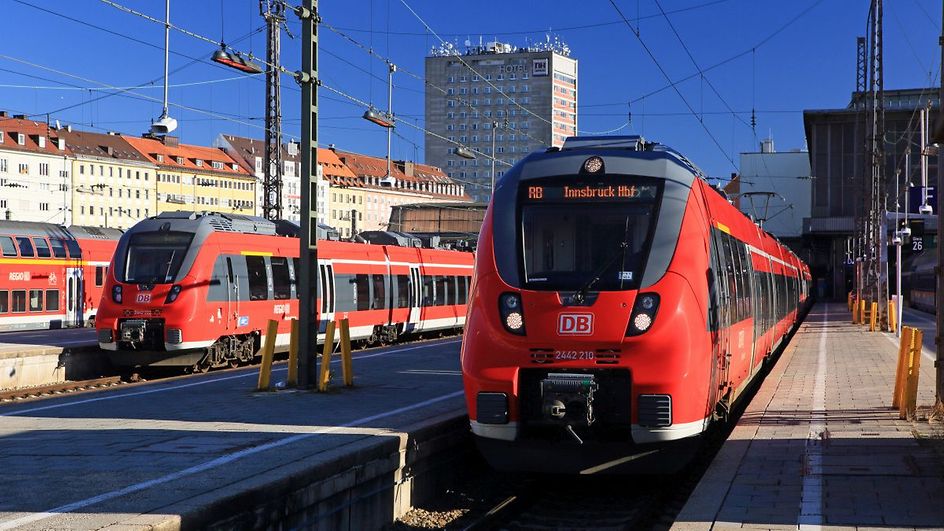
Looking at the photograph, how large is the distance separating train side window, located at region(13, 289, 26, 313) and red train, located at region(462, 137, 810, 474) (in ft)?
91.2

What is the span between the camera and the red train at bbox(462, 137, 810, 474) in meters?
10.1

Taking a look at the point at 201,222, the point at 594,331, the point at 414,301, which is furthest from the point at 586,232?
the point at 414,301

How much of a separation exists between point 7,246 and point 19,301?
184cm

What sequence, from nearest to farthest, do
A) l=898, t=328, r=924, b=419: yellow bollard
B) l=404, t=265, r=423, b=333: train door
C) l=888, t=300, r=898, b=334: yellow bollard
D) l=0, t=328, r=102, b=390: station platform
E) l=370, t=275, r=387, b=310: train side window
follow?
l=898, t=328, r=924, b=419: yellow bollard → l=0, t=328, r=102, b=390: station platform → l=370, t=275, r=387, b=310: train side window → l=404, t=265, r=423, b=333: train door → l=888, t=300, r=898, b=334: yellow bollard

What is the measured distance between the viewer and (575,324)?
10.2m

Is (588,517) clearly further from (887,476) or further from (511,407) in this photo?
(887,476)

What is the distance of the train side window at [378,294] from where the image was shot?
30.3 meters

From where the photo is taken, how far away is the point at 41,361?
20625mm

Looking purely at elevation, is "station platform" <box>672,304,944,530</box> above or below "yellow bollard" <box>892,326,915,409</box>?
below

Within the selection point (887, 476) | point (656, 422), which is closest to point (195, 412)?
point (656, 422)

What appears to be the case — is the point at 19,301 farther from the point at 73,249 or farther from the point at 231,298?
the point at 231,298

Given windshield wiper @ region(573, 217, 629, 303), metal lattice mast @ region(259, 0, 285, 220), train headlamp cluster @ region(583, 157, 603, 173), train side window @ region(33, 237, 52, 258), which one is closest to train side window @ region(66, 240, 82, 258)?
train side window @ region(33, 237, 52, 258)

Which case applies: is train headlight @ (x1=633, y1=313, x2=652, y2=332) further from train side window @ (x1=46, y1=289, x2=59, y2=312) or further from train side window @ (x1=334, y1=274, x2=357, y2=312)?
train side window @ (x1=46, y1=289, x2=59, y2=312)

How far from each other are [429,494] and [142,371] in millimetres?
13523
